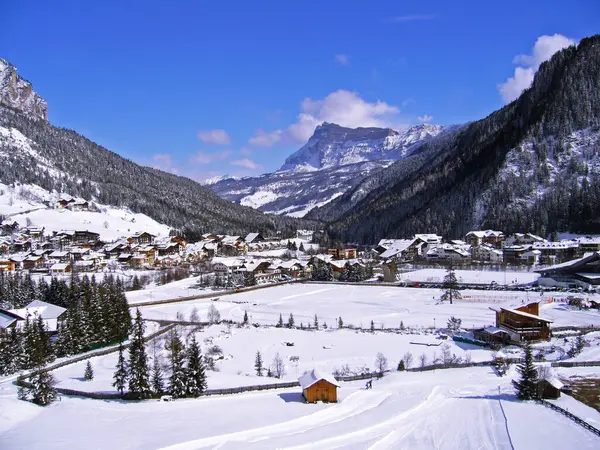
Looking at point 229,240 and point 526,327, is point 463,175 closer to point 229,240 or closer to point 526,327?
point 229,240

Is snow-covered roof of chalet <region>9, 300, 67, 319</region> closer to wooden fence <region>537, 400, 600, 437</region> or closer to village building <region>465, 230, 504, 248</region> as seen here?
wooden fence <region>537, 400, 600, 437</region>

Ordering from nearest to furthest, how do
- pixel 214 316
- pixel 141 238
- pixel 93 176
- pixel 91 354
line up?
pixel 91 354 < pixel 214 316 < pixel 141 238 < pixel 93 176

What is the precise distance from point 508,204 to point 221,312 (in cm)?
7098

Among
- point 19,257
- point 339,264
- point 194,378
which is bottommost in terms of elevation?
point 194,378

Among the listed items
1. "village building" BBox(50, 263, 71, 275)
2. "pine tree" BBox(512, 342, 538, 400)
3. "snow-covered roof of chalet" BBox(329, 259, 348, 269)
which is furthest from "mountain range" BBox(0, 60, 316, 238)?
"pine tree" BBox(512, 342, 538, 400)

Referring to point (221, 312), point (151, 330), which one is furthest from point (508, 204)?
point (151, 330)

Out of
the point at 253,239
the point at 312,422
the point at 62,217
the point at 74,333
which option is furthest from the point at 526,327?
the point at 62,217

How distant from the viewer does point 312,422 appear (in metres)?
20.7

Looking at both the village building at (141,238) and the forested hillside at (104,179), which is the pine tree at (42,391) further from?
the forested hillside at (104,179)

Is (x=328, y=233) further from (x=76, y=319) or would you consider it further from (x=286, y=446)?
(x=286, y=446)

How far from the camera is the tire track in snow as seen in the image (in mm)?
18250

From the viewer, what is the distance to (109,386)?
27219mm

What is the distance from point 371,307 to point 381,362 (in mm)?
21155

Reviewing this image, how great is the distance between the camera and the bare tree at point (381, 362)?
29.6m
